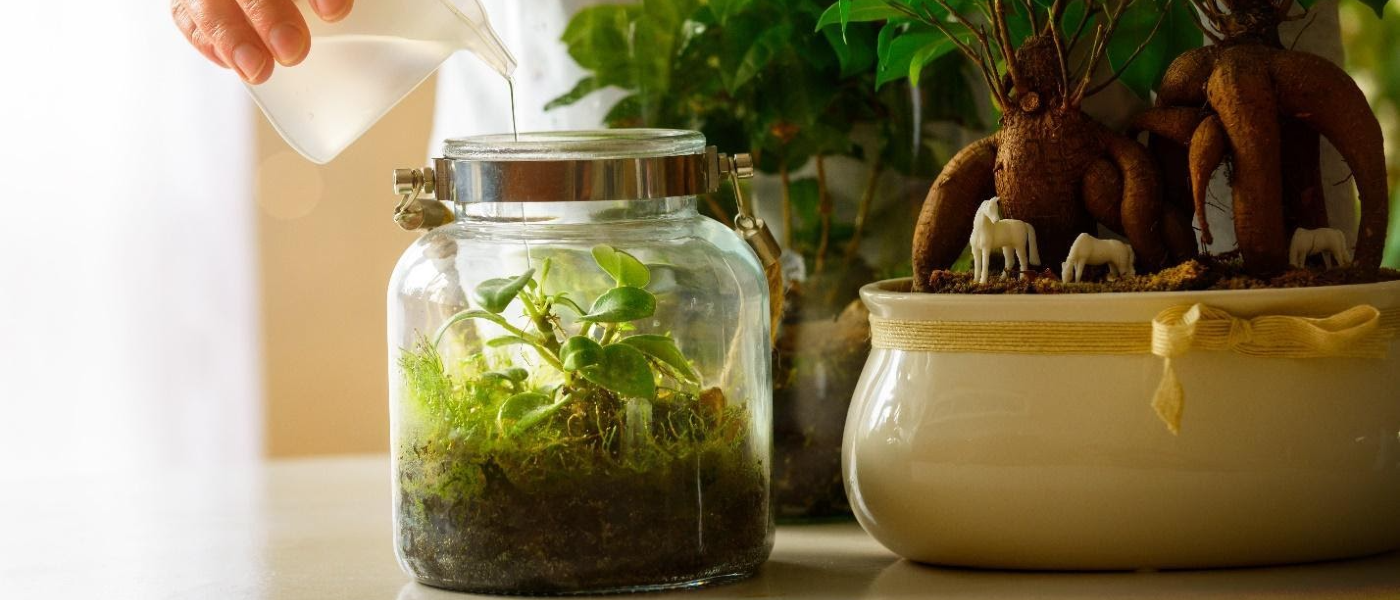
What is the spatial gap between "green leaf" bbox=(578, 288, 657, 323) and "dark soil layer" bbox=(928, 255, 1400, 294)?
171 mm

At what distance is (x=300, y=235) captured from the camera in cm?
237

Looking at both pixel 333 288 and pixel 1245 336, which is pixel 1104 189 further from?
pixel 333 288

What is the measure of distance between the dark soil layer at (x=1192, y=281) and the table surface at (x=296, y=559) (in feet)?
0.49

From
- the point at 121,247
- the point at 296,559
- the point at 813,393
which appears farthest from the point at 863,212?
the point at 121,247

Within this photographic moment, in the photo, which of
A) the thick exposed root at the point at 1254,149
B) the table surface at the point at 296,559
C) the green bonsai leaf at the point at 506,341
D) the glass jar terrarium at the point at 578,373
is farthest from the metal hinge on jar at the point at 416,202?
the thick exposed root at the point at 1254,149

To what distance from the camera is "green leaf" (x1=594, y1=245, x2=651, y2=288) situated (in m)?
0.76

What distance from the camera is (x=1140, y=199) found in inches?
30.0

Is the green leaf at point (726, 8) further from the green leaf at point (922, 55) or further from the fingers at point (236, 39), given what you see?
the fingers at point (236, 39)

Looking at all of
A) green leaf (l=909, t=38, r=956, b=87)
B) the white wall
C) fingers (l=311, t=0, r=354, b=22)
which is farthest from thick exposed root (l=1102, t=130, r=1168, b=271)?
the white wall

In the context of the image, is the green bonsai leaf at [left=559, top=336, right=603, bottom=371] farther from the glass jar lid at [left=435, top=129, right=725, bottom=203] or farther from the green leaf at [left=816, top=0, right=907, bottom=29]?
the green leaf at [left=816, top=0, right=907, bottom=29]

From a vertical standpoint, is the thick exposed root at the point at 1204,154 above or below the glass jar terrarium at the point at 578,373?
above

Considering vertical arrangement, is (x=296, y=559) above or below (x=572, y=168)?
below

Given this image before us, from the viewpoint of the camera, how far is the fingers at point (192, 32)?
84cm

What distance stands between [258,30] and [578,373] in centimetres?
27
